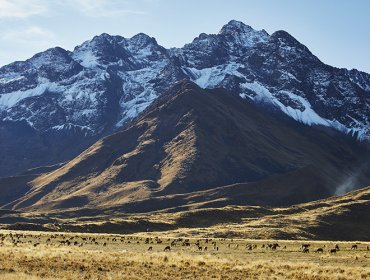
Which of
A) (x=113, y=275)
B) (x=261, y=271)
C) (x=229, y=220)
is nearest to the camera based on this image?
(x=113, y=275)

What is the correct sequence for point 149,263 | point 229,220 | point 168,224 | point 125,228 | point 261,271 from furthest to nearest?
1. point 229,220
2. point 168,224
3. point 125,228
4. point 149,263
5. point 261,271

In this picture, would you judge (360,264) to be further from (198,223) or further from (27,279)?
(198,223)

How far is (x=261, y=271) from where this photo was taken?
3875 cm

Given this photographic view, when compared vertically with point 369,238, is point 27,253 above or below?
above

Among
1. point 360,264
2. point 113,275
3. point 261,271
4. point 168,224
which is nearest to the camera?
point 113,275

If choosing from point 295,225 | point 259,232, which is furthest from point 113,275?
point 295,225

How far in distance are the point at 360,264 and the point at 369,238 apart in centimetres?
12130

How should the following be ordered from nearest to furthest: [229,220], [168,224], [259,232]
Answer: [259,232]
[168,224]
[229,220]

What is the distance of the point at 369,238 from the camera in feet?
525

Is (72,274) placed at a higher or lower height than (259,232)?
higher

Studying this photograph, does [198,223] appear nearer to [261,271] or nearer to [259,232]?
[259,232]

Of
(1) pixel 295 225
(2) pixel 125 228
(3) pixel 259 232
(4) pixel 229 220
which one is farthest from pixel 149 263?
(4) pixel 229 220

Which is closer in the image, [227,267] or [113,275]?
[113,275]

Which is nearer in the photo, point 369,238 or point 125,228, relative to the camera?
point 125,228
